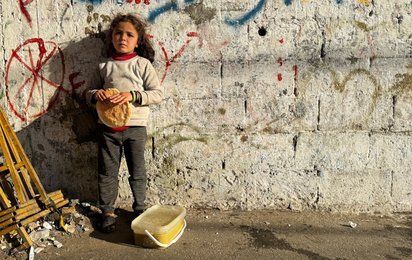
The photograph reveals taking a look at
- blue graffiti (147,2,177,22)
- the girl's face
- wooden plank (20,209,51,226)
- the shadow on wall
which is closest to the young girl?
the girl's face

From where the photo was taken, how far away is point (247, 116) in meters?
3.61

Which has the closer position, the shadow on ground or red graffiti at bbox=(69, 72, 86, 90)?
the shadow on ground

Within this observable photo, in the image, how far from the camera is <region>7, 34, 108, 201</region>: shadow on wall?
3.52 m

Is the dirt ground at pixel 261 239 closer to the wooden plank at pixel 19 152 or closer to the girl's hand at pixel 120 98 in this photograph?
the wooden plank at pixel 19 152

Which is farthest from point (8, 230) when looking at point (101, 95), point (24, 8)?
point (24, 8)

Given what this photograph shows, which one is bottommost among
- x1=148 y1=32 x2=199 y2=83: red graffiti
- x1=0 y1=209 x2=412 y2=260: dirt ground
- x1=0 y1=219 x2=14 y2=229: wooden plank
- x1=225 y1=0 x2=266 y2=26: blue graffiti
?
x1=0 y1=209 x2=412 y2=260: dirt ground

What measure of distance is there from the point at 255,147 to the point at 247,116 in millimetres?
293

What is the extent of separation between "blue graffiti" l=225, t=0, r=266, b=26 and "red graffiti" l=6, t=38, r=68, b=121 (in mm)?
1506

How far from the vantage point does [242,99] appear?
358cm

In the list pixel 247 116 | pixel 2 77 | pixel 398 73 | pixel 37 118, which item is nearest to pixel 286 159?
pixel 247 116

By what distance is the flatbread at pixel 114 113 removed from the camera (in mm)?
3180

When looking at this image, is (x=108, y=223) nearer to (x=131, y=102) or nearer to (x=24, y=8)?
(x=131, y=102)

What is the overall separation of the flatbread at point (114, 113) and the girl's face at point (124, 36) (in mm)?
364

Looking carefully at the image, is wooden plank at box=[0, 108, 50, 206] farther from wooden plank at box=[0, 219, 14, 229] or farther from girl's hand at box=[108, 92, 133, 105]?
girl's hand at box=[108, 92, 133, 105]
